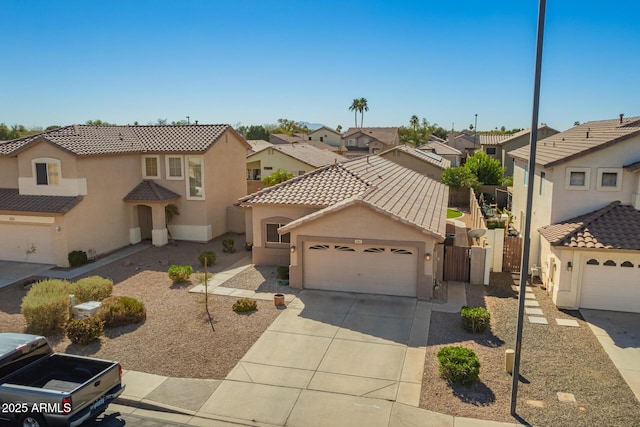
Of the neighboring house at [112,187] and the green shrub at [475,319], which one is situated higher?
the neighboring house at [112,187]

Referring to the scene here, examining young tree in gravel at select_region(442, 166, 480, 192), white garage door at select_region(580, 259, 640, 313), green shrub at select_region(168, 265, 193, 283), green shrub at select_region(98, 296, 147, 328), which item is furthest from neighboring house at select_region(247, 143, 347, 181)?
green shrub at select_region(98, 296, 147, 328)

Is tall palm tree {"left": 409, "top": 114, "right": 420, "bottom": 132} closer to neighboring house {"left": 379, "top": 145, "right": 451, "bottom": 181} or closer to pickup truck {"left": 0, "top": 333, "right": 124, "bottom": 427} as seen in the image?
neighboring house {"left": 379, "top": 145, "right": 451, "bottom": 181}

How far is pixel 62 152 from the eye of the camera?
76.0 feet

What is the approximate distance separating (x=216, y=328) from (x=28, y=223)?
13583 mm

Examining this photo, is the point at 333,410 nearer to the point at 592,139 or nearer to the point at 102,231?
the point at 592,139

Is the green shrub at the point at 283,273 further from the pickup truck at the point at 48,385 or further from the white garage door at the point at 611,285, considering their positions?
the white garage door at the point at 611,285

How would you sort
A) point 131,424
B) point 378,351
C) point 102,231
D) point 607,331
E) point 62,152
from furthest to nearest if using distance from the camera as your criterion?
point 102,231 < point 62,152 < point 607,331 < point 378,351 < point 131,424

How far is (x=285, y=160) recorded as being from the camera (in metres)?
45.8

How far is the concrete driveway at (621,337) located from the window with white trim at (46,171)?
23.2 m

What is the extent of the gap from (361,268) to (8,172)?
19.5 metres

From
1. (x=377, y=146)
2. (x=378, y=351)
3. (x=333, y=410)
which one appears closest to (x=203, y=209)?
(x=378, y=351)

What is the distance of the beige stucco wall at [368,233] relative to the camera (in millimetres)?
17469

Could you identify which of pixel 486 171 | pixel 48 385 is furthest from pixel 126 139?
pixel 486 171

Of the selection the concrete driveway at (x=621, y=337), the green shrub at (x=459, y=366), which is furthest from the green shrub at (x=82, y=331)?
the concrete driveway at (x=621, y=337)
